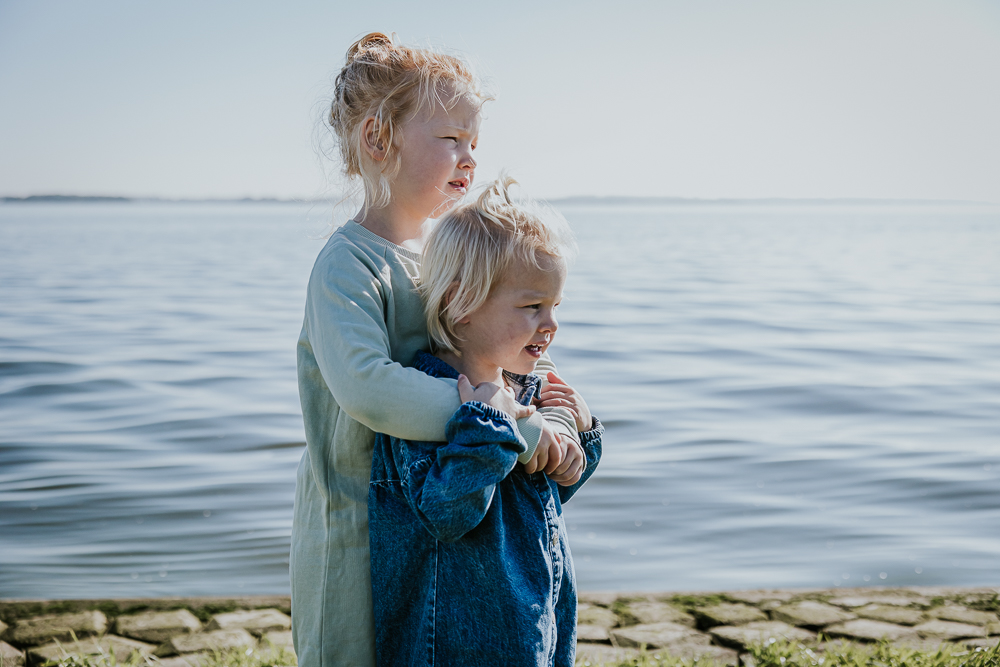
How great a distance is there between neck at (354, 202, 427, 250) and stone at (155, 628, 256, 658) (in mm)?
1989

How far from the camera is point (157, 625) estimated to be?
3.63 meters

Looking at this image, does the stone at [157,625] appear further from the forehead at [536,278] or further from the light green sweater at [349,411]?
the forehead at [536,278]

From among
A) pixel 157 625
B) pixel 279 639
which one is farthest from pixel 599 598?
pixel 157 625

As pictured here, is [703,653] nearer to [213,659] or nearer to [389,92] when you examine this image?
[213,659]

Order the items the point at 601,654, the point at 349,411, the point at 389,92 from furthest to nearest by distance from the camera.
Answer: the point at 601,654 → the point at 389,92 → the point at 349,411

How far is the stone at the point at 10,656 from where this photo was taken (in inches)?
130

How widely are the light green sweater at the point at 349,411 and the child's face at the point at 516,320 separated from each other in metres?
0.15

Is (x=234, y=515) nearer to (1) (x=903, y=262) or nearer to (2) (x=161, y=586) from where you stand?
(2) (x=161, y=586)

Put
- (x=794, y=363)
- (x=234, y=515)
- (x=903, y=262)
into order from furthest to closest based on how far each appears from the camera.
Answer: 1. (x=903, y=262)
2. (x=794, y=363)
3. (x=234, y=515)

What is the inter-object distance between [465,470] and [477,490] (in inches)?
1.8

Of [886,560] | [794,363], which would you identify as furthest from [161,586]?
[794,363]

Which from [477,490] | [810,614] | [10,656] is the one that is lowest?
[10,656]

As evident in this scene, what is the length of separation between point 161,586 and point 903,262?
25372mm

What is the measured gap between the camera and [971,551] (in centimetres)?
506
